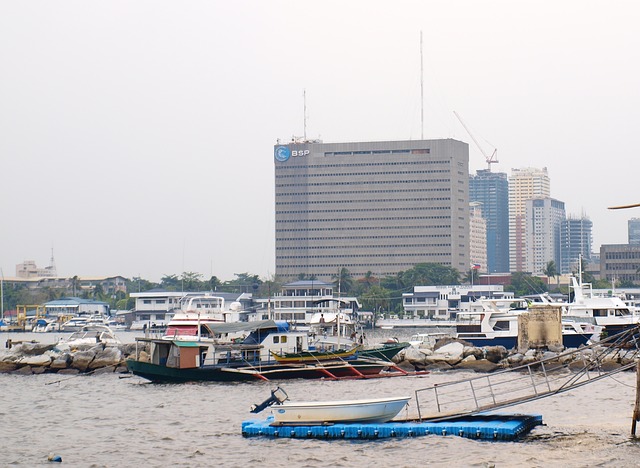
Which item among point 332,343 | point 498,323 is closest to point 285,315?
point 498,323

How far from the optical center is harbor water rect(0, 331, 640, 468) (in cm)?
3384

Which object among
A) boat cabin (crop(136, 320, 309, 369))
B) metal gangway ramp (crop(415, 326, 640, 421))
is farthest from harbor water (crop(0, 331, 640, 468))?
boat cabin (crop(136, 320, 309, 369))

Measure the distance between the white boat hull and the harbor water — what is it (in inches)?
41.9

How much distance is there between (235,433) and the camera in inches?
1597

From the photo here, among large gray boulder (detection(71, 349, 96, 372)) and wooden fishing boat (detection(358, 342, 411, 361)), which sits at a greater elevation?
wooden fishing boat (detection(358, 342, 411, 361))

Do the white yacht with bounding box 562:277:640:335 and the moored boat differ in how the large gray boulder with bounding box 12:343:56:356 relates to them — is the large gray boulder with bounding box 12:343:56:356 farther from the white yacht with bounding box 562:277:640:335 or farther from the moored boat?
the white yacht with bounding box 562:277:640:335

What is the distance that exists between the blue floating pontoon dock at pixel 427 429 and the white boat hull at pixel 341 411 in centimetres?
41

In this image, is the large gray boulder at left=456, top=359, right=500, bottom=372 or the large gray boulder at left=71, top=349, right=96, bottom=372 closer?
the large gray boulder at left=456, top=359, right=500, bottom=372

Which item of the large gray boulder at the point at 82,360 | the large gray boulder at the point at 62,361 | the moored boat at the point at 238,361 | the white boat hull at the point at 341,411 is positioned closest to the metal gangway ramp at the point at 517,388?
the white boat hull at the point at 341,411

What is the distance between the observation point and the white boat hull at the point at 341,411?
37.5m

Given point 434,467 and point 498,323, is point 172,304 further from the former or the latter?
point 434,467

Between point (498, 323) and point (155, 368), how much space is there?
39977 mm

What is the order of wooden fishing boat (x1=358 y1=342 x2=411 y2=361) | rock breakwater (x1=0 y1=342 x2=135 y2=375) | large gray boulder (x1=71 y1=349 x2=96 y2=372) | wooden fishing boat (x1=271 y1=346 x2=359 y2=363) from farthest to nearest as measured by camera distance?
rock breakwater (x1=0 y1=342 x2=135 y2=375) → large gray boulder (x1=71 y1=349 x2=96 y2=372) → wooden fishing boat (x1=358 y1=342 x2=411 y2=361) → wooden fishing boat (x1=271 y1=346 x2=359 y2=363)

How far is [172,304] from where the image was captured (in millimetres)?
196375
